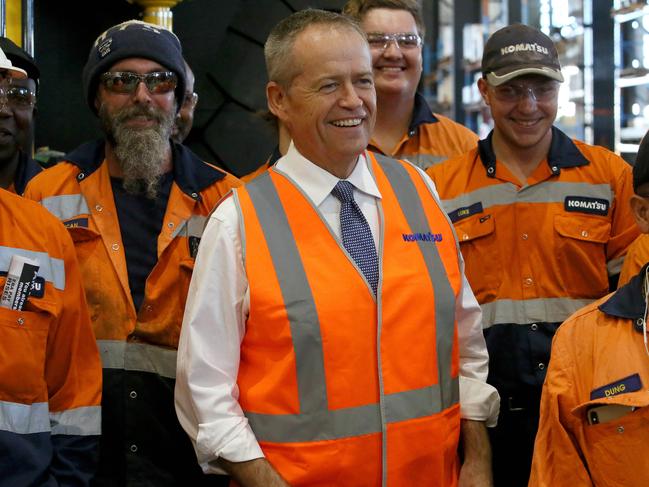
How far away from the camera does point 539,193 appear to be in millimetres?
2982

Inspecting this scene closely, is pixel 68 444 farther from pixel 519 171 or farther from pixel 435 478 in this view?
pixel 519 171

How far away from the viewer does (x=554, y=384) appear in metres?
2.25

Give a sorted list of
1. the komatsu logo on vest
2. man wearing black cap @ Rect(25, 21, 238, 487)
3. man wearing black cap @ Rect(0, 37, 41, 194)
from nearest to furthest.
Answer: man wearing black cap @ Rect(25, 21, 238, 487), the komatsu logo on vest, man wearing black cap @ Rect(0, 37, 41, 194)

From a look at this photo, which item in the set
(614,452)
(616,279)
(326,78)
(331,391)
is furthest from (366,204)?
(616,279)

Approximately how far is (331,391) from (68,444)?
2.28ft

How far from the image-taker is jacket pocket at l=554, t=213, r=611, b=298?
2.90 meters

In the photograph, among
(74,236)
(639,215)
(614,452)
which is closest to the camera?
(614,452)

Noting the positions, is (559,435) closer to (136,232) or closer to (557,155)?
(557,155)

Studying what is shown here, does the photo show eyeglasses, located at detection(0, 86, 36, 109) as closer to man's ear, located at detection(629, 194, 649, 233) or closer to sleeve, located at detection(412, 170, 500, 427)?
sleeve, located at detection(412, 170, 500, 427)

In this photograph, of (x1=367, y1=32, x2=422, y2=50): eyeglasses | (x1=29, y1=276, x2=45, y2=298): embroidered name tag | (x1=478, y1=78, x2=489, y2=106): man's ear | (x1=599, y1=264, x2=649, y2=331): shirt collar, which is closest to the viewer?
(x1=599, y1=264, x2=649, y2=331): shirt collar

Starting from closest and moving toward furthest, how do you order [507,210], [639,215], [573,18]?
[639,215]
[507,210]
[573,18]

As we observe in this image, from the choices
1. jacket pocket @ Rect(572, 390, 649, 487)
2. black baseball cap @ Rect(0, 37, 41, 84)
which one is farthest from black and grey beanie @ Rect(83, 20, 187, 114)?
jacket pocket @ Rect(572, 390, 649, 487)

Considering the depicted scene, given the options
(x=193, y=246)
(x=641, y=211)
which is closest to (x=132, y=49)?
(x=193, y=246)

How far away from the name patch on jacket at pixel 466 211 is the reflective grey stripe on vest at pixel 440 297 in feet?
2.08
